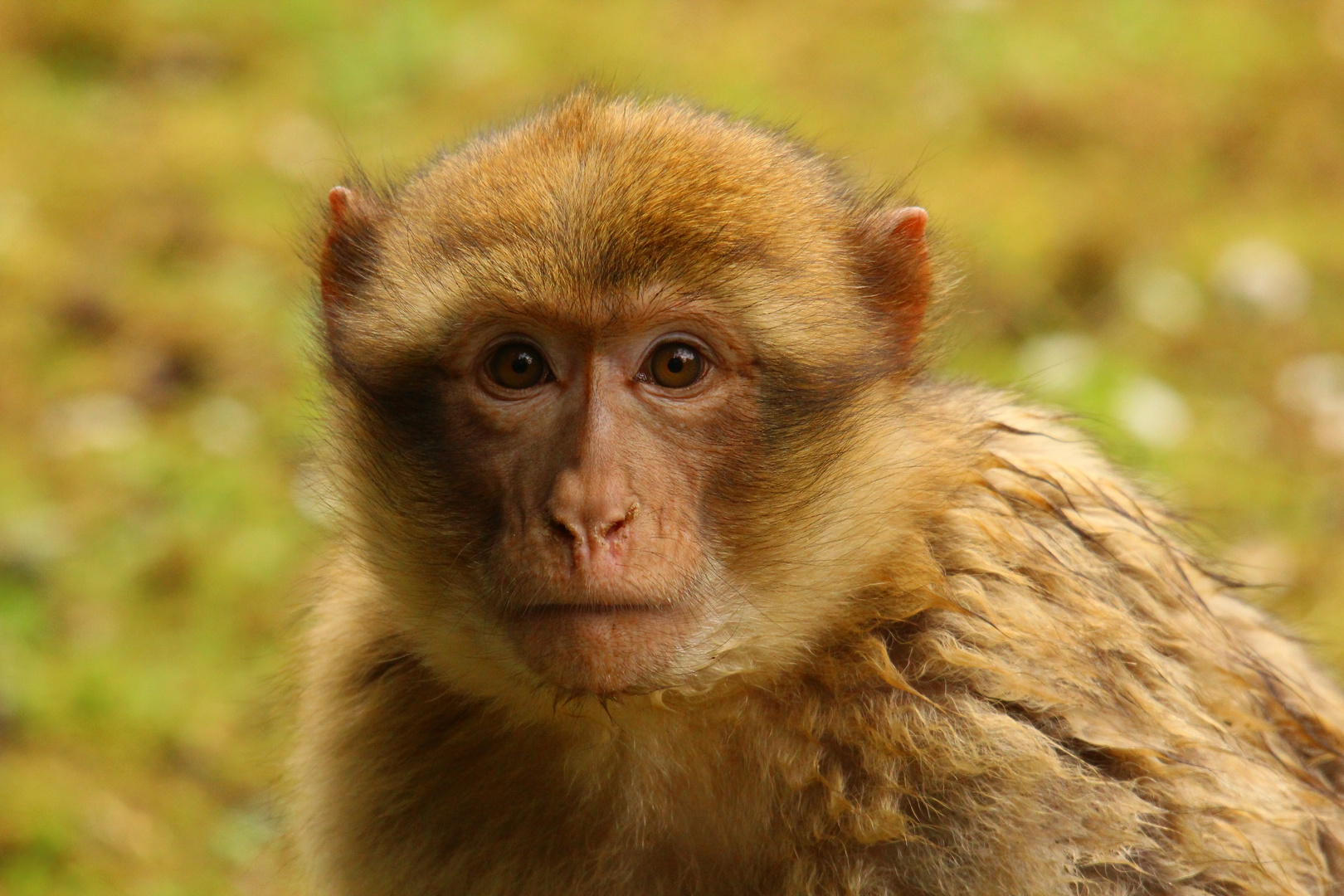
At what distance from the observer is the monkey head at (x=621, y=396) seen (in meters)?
2.38

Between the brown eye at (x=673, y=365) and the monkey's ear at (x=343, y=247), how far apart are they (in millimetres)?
630

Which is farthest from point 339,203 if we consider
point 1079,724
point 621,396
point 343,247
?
point 1079,724

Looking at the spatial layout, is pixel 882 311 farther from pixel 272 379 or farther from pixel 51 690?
pixel 272 379

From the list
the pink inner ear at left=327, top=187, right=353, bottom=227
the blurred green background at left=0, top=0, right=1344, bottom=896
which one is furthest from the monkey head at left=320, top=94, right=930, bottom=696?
the blurred green background at left=0, top=0, right=1344, bottom=896

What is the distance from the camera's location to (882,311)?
2.74 m

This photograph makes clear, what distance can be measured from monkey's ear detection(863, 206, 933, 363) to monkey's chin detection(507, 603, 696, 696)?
26.0 inches

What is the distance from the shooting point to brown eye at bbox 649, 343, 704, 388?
250cm

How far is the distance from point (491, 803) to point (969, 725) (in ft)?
2.64

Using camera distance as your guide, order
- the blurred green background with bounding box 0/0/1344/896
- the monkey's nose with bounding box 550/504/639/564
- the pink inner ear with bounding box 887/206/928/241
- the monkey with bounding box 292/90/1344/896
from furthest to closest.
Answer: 1. the blurred green background with bounding box 0/0/1344/896
2. the pink inner ear with bounding box 887/206/928/241
3. the monkey with bounding box 292/90/1344/896
4. the monkey's nose with bounding box 550/504/639/564

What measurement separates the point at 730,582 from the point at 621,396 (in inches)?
12.9

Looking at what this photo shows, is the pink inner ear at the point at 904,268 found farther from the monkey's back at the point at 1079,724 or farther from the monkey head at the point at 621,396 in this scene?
the monkey's back at the point at 1079,724

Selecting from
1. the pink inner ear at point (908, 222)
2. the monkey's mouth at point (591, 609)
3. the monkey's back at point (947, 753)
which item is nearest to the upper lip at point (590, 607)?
the monkey's mouth at point (591, 609)

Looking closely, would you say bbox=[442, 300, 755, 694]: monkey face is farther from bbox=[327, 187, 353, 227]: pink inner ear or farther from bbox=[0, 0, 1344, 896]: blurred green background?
bbox=[0, 0, 1344, 896]: blurred green background

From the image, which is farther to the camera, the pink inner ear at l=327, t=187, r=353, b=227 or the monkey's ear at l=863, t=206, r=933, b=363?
the pink inner ear at l=327, t=187, r=353, b=227
